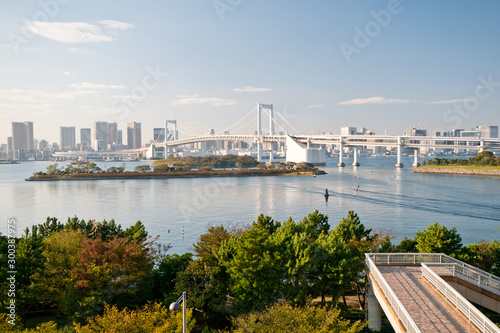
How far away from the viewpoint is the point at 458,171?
36.2 metres

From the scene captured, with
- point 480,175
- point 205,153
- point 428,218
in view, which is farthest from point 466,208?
point 205,153

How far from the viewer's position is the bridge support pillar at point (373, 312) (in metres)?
5.72

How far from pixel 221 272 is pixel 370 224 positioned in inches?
321

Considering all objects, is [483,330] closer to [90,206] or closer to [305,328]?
[305,328]

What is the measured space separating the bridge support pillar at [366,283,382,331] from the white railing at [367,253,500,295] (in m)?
0.66

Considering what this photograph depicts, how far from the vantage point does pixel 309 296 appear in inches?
249

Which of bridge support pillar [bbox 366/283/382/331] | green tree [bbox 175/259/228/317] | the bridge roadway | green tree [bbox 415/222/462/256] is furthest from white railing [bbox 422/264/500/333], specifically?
green tree [bbox 175/259/228/317]

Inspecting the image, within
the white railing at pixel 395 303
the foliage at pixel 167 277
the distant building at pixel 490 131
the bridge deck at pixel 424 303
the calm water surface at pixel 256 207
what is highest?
the distant building at pixel 490 131

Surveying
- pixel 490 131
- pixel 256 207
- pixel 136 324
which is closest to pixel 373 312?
pixel 136 324

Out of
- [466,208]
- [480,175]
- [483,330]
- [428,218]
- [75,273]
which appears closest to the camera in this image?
[483,330]

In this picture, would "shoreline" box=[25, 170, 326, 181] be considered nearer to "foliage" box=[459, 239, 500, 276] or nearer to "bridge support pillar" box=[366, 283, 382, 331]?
"foliage" box=[459, 239, 500, 276]

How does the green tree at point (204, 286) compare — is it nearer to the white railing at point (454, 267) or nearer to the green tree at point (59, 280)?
the green tree at point (59, 280)

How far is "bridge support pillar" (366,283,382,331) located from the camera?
572 cm

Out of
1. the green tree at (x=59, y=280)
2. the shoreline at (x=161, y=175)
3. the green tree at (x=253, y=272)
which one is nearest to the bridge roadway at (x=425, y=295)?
the green tree at (x=253, y=272)
